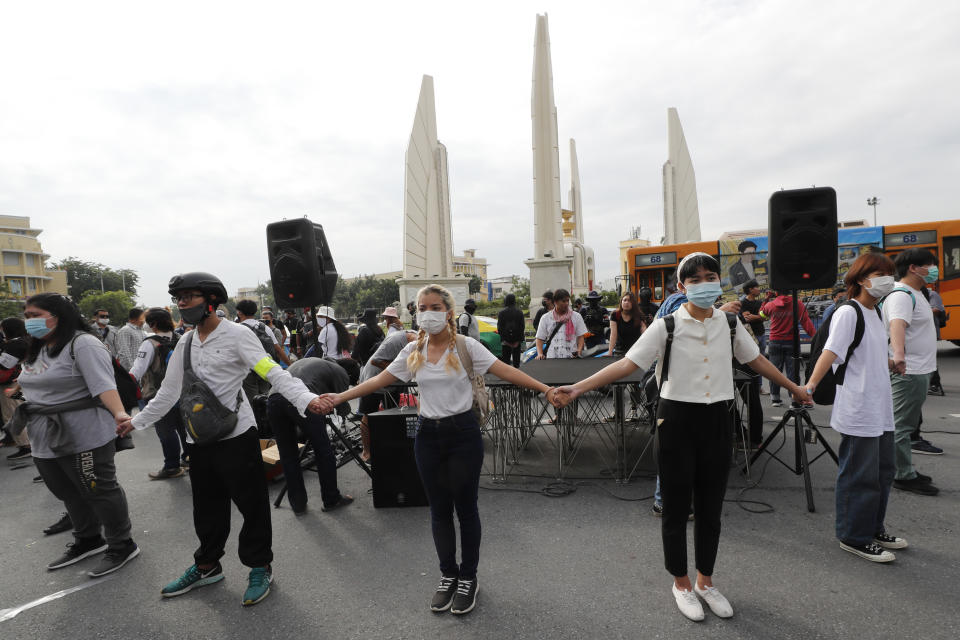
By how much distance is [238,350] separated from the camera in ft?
10.0

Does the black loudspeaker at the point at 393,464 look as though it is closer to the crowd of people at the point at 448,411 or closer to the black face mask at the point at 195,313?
the crowd of people at the point at 448,411

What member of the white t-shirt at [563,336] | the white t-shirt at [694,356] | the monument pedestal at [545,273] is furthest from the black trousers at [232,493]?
the monument pedestal at [545,273]

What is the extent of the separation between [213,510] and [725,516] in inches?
143

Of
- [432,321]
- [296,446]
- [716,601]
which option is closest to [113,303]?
[296,446]

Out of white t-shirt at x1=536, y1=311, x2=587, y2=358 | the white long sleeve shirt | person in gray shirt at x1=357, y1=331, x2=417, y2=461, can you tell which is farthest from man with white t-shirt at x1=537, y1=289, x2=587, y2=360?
the white long sleeve shirt

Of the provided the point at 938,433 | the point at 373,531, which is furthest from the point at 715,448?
the point at 938,433

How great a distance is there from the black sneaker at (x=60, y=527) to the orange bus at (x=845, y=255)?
11659 millimetres

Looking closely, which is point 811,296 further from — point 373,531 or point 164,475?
point 164,475

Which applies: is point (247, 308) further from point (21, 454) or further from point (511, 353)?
point (511, 353)

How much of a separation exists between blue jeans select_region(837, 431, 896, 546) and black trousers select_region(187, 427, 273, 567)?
3543mm

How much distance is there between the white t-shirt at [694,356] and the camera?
2623 mm

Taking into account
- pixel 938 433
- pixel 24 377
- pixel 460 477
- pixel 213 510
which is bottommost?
pixel 938 433

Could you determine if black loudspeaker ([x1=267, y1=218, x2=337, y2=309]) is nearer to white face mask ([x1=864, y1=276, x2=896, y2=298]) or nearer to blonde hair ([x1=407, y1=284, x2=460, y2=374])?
blonde hair ([x1=407, y1=284, x2=460, y2=374])

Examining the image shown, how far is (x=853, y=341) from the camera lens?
3.11 metres
